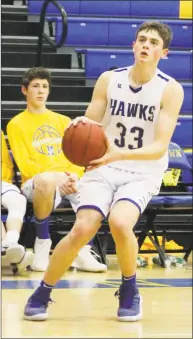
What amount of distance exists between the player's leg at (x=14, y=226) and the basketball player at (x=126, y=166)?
3.72 ft

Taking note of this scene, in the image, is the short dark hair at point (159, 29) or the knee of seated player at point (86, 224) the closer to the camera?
the short dark hair at point (159, 29)

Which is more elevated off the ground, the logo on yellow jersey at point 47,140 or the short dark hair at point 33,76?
the short dark hair at point 33,76

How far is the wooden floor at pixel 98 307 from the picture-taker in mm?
3598

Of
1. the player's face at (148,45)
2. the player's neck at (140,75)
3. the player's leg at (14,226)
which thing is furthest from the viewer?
the player's leg at (14,226)

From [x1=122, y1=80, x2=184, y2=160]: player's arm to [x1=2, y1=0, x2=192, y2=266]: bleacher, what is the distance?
2037 millimetres

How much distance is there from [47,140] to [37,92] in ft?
0.91

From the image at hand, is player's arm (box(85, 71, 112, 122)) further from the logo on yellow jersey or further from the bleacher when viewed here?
the bleacher

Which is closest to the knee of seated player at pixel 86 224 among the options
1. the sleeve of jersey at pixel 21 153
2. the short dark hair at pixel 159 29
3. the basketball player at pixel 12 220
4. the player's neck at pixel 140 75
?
the player's neck at pixel 140 75

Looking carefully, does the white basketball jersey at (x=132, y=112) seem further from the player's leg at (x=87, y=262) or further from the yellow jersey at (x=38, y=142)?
the player's leg at (x=87, y=262)

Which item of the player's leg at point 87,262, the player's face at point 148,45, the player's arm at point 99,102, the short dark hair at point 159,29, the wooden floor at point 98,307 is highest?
the short dark hair at point 159,29

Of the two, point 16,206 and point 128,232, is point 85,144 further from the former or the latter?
point 16,206

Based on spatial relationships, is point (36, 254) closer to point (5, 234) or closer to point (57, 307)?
point (5, 234)

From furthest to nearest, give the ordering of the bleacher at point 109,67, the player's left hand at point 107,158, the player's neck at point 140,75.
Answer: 1. the bleacher at point 109,67
2. the player's neck at point 140,75
3. the player's left hand at point 107,158

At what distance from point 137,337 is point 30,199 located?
6.93ft
